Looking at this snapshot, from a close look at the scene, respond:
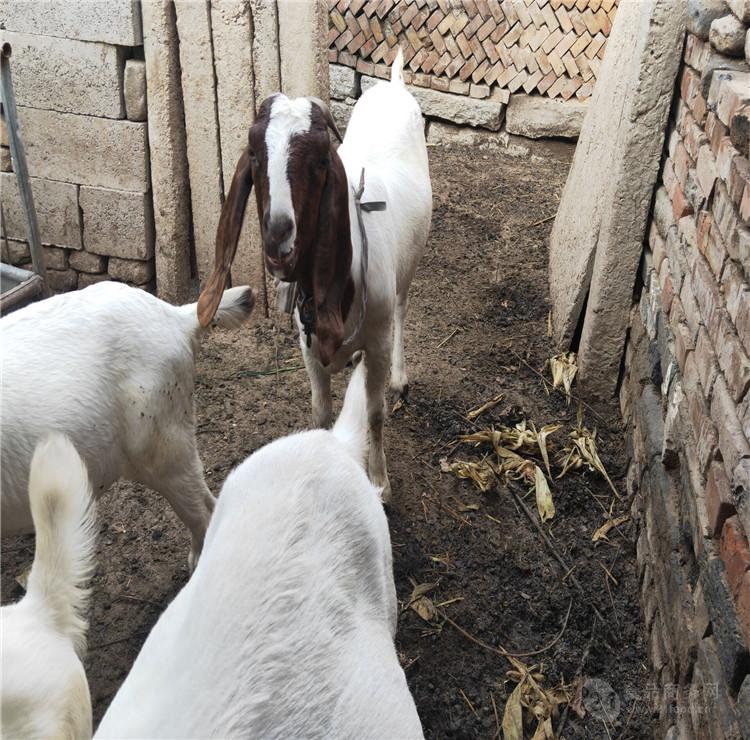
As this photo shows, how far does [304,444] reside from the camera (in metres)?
1.81

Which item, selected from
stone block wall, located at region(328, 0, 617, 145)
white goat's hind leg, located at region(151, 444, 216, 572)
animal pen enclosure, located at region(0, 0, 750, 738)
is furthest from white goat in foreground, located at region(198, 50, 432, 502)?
stone block wall, located at region(328, 0, 617, 145)

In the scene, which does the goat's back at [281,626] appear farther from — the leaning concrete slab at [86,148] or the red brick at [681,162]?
the leaning concrete slab at [86,148]

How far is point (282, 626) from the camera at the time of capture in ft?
4.63

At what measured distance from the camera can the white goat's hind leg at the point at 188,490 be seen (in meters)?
2.76

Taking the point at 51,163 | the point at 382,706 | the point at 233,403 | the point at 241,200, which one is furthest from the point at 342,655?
the point at 51,163

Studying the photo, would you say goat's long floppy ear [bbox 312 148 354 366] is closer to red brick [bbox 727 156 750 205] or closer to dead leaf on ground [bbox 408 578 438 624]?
dead leaf on ground [bbox 408 578 438 624]

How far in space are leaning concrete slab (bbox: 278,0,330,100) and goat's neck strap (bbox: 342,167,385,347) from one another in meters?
1.34

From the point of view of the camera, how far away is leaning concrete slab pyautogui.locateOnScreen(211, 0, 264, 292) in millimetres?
4242

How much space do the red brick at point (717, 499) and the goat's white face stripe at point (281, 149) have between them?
149 cm

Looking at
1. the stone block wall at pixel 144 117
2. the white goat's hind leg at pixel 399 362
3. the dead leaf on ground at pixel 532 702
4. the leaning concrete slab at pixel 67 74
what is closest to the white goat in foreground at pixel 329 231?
the white goat's hind leg at pixel 399 362

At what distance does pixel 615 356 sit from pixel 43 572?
9.93ft

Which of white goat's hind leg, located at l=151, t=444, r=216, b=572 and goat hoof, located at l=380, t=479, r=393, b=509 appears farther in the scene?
goat hoof, located at l=380, t=479, r=393, b=509

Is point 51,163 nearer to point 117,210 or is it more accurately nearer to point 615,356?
point 117,210

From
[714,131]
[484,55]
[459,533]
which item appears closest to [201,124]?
[459,533]
